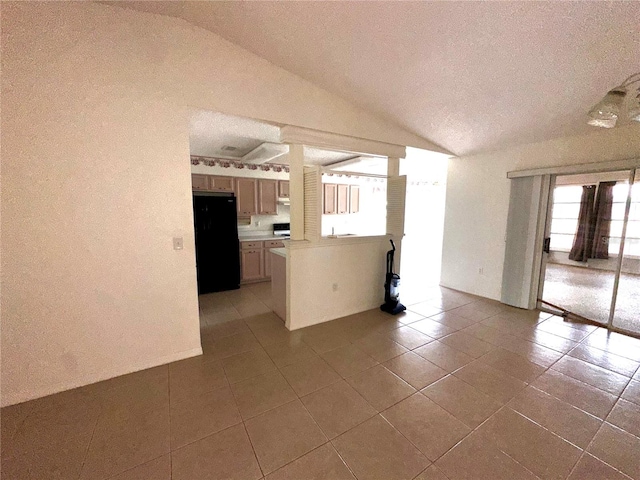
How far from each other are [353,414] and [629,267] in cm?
391

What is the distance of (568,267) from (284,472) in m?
6.01

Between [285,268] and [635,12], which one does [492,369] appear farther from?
[635,12]

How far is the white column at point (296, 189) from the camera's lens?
2986mm

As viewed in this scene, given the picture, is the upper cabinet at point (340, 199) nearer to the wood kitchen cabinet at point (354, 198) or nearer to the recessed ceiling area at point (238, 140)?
the wood kitchen cabinet at point (354, 198)

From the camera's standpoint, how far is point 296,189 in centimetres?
305

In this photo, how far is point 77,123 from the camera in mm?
1977

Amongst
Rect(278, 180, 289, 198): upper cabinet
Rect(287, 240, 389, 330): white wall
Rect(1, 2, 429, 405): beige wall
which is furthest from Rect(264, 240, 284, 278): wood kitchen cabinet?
Rect(1, 2, 429, 405): beige wall

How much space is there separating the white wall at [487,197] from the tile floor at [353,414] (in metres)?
1.58

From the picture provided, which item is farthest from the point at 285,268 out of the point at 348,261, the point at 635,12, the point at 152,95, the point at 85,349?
the point at 635,12

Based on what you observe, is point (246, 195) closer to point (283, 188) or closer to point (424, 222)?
point (283, 188)

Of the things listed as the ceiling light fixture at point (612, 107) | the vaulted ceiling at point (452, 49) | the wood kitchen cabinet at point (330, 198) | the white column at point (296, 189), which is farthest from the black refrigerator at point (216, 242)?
the ceiling light fixture at point (612, 107)

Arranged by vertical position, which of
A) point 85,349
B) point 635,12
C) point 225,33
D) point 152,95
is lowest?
point 85,349

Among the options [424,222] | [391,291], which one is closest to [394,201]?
[391,291]

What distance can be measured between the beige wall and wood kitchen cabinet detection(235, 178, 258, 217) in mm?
2656
